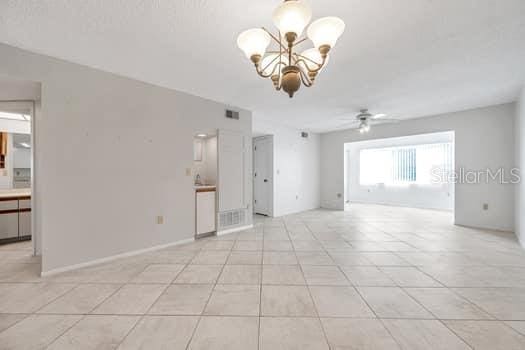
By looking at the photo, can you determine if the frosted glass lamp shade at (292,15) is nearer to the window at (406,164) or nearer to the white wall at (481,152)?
the white wall at (481,152)

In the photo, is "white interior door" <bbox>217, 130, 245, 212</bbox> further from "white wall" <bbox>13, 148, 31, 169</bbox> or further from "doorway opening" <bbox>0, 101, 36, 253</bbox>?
"white wall" <bbox>13, 148, 31, 169</bbox>

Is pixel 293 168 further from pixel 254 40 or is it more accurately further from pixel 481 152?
pixel 254 40

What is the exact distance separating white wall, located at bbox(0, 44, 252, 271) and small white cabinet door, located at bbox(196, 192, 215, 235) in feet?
0.52

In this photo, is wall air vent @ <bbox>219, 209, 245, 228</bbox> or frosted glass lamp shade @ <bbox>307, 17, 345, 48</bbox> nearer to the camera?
frosted glass lamp shade @ <bbox>307, 17, 345, 48</bbox>

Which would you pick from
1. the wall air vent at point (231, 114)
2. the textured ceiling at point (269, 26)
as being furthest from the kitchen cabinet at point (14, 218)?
the wall air vent at point (231, 114)

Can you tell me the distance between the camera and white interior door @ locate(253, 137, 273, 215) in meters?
5.73

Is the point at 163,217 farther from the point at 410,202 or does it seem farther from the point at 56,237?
the point at 410,202

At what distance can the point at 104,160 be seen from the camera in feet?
8.96

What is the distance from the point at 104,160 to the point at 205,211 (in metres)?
1.73

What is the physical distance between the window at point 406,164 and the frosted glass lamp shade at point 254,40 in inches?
304

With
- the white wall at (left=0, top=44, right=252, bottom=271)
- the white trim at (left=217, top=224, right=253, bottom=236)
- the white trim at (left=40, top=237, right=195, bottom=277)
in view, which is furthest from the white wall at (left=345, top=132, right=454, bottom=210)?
the white trim at (left=40, top=237, right=195, bottom=277)

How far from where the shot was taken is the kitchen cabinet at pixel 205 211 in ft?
12.1

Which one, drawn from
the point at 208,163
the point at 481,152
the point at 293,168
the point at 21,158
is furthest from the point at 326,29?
the point at 21,158

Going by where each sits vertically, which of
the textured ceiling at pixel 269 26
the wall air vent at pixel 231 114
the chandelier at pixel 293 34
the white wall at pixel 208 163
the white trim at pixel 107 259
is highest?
the textured ceiling at pixel 269 26
